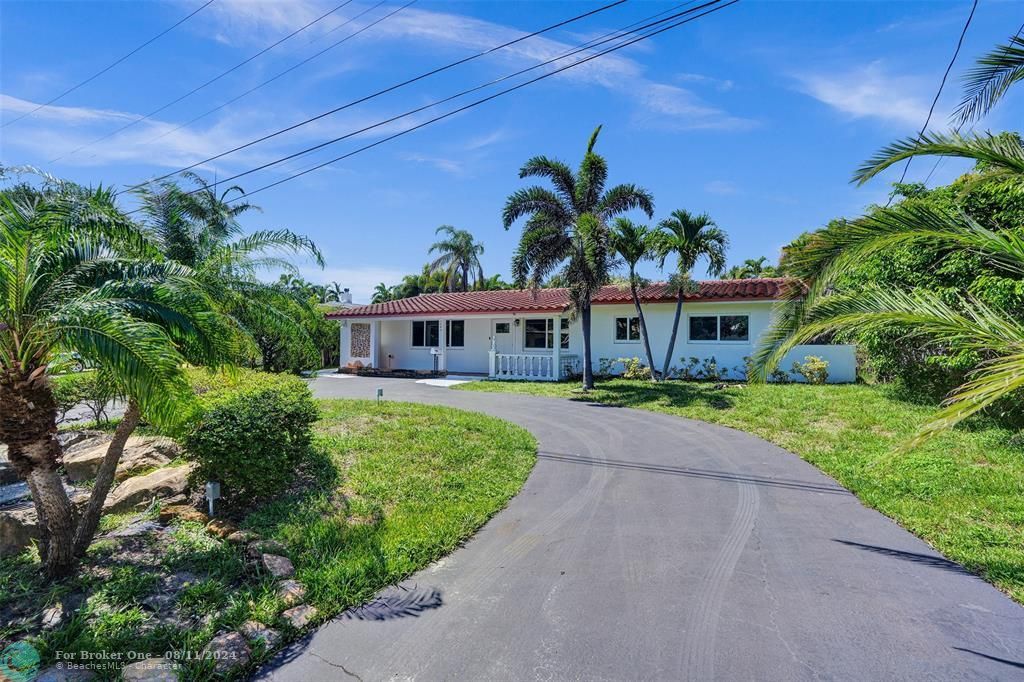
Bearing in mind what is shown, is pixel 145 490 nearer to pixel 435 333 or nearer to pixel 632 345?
pixel 632 345

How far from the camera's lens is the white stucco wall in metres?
16.6

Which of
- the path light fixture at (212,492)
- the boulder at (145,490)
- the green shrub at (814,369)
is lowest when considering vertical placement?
the boulder at (145,490)

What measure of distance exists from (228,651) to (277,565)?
108 cm

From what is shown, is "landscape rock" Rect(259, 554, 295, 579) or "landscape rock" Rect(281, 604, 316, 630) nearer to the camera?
"landscape rock" Rect(281, 604, 316, 630)

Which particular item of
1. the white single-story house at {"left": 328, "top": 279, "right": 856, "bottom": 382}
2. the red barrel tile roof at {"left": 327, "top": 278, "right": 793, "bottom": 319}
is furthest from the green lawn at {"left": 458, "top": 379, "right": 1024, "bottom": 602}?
the red barrel tile roof at {"left": 327, "top": 278, "right": 793, "bottom": 319}

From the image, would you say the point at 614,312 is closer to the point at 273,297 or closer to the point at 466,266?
the point at 273,297

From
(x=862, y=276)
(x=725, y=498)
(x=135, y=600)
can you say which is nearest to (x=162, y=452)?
(x=135, y=600)

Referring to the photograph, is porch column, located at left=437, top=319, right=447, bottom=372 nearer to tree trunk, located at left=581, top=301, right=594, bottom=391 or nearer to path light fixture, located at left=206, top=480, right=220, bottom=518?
tree trunk, located at left=581, top=301, right=594, bottom=391

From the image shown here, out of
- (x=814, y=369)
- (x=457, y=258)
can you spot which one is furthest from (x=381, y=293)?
(x=814, y=369)

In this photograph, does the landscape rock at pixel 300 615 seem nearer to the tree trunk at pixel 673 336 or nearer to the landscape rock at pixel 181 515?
the landscape rock at pixel 181 515

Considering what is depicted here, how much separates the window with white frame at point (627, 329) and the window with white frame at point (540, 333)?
2.13m

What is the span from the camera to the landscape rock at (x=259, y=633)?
11.1 feet

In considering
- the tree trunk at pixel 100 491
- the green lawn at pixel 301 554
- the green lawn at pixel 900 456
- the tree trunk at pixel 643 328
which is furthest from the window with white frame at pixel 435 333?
the tree trunk at pixel 100 491

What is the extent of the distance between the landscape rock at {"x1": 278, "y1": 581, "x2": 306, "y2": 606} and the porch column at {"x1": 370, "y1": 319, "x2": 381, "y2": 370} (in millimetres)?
19358
